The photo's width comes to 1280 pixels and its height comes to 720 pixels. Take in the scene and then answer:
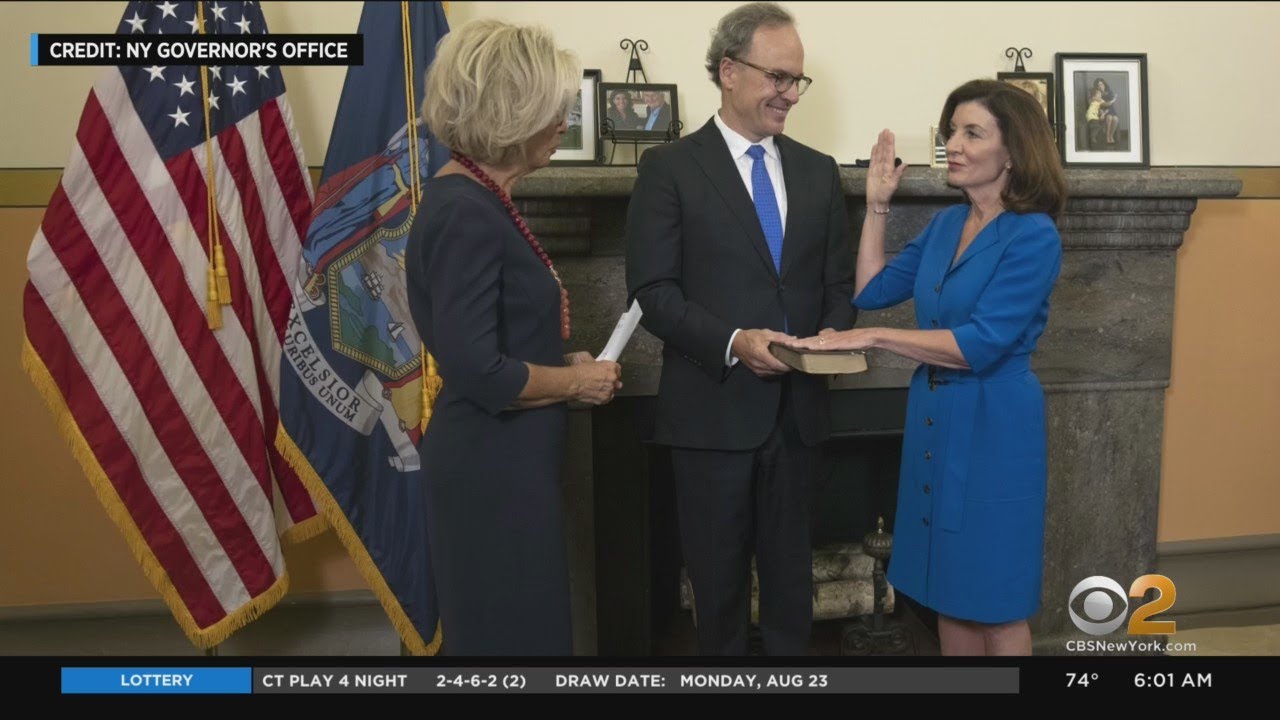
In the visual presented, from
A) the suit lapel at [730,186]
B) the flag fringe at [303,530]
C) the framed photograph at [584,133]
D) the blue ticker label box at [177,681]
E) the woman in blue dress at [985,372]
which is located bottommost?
the blue ticker label box at [177,681]

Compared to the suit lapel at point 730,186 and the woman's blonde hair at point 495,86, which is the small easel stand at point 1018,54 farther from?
the woman's blonde hair at point 495,86

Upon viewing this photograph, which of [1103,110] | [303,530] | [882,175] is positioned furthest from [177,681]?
[1103,110]

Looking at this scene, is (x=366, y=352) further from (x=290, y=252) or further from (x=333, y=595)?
(x=333, y=595)

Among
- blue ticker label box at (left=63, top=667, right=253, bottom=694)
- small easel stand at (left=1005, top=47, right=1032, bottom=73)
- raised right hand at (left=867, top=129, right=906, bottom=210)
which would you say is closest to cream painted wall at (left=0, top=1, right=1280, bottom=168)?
small easel stand at (left=1005, top=47, right=1032, bottom=73)

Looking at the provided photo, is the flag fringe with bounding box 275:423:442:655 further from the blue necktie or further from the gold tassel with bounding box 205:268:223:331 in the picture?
the blue necktie

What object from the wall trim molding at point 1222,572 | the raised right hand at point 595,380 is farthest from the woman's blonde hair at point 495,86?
the wall trim molding at point 1222,572

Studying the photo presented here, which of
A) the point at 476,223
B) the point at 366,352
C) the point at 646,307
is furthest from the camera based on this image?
the point at 366,352

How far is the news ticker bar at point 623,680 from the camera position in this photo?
2.03 m

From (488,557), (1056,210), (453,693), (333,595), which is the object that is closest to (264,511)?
(333,595)

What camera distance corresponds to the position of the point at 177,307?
2420 mm

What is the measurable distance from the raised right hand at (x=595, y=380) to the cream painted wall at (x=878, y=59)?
1331 millimetres

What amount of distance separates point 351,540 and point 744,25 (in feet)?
5.41

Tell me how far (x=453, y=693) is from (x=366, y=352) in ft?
3.23

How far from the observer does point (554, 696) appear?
6.34 ft
